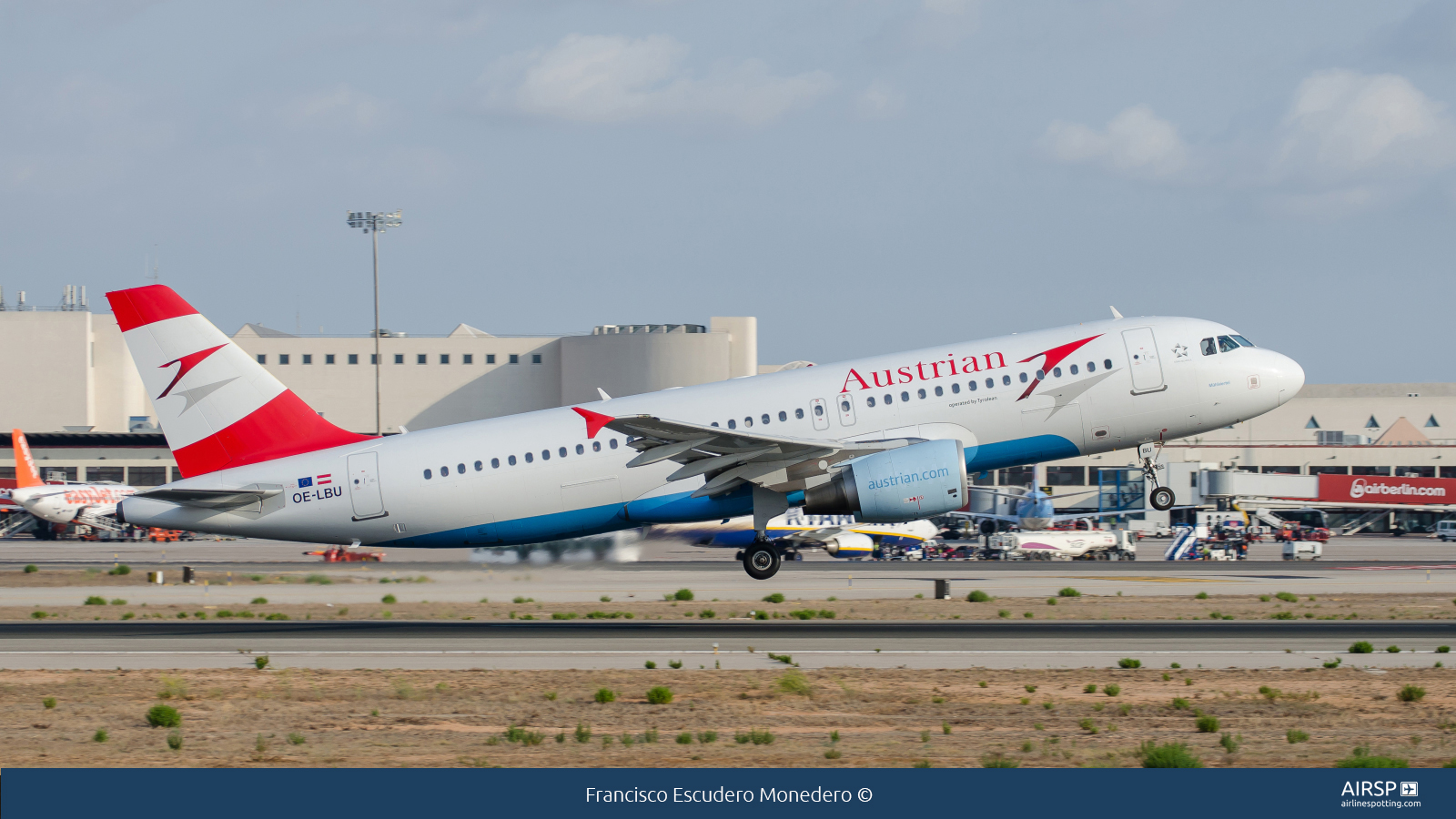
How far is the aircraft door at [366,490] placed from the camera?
35.8 meters

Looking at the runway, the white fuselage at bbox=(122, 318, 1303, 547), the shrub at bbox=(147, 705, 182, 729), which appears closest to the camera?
the shrub at bbox=(147, 705, 182, 729)

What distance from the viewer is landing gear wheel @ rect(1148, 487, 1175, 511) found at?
34.3 metres

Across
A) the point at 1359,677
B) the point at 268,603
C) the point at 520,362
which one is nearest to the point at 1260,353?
the point at 1359,677

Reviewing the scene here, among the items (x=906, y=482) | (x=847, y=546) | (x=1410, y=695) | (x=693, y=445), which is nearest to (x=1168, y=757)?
(x=1410, y=695)

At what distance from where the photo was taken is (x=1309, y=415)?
13925cm

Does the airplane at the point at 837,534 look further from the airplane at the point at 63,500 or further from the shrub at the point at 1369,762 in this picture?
the airplane at the point at 63,500

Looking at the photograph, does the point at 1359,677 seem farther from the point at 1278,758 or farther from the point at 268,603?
the point at 268,603

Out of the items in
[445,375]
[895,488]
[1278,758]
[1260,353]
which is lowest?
[1278,758]

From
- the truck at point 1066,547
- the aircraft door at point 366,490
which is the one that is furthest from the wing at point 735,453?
the truck at point 1066,547

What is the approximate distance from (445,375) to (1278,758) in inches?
4854

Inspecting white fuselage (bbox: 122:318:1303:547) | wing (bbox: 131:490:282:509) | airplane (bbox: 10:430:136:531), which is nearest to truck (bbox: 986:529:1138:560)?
white fuselage (bbox: 122:318:1303:547)

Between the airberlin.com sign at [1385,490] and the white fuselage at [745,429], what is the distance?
86137 mm

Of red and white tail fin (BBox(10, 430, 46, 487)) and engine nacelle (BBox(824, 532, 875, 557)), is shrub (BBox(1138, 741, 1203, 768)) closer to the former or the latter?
engine nacelle (BBox(824, 532, 875, 557))

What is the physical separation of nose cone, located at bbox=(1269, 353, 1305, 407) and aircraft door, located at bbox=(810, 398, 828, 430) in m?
11.9
